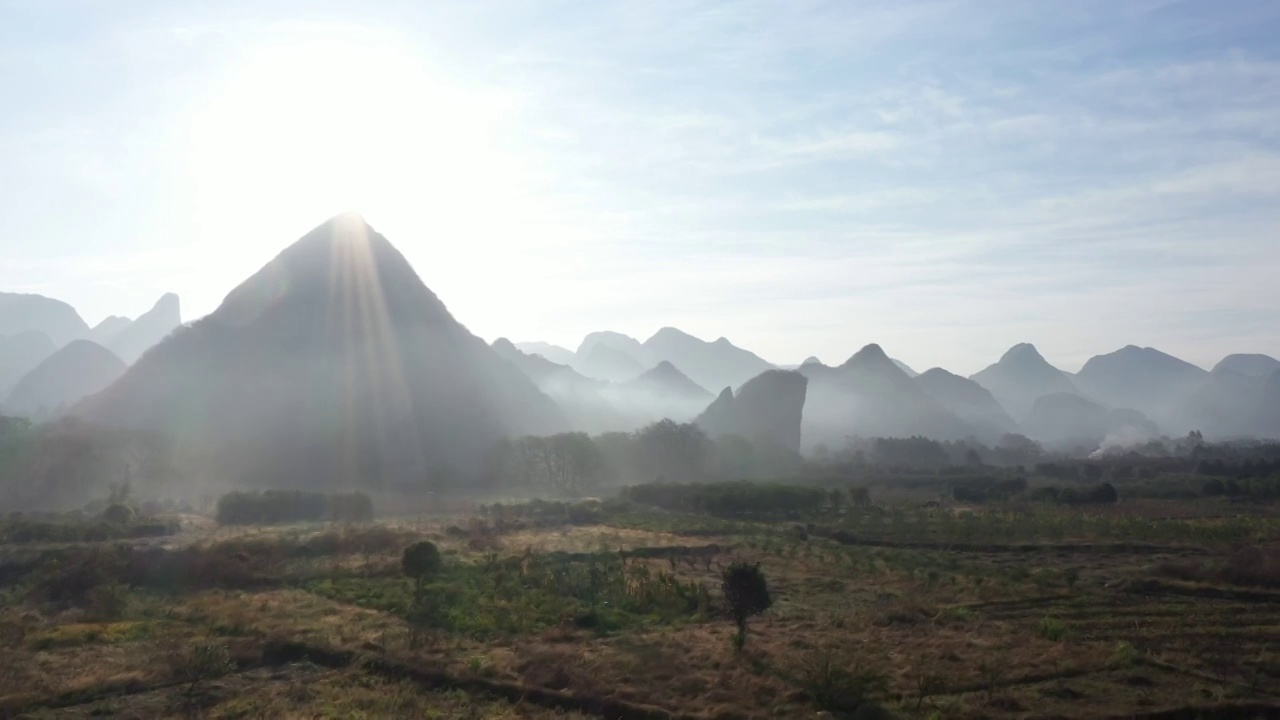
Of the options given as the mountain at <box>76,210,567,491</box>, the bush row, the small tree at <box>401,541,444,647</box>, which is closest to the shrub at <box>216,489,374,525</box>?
the bush row

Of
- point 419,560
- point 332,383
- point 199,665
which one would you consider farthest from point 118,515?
point 332,383

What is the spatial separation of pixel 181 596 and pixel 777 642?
56.3 feet

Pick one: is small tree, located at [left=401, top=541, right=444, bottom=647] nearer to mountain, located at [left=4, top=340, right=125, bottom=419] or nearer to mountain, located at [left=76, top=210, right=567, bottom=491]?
mountain, located at [left=76, top=210, right=567, bottom=491]

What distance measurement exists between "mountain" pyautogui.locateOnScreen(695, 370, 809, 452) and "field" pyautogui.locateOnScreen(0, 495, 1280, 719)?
108 m

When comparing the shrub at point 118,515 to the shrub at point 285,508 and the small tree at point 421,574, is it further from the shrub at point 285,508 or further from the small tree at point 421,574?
the small tree at point 421,574

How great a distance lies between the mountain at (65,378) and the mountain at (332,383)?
97.3m

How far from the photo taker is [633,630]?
68.0 ft

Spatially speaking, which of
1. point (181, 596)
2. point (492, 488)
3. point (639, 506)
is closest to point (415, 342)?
point (492, 488)

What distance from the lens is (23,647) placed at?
18.9 meters

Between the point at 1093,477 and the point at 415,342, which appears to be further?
the point at 415,342

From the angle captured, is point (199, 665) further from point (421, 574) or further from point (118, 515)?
point (118, 515)

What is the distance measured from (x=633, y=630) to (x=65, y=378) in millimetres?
209151

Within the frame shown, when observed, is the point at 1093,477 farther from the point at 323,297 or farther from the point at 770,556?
the point at 323,297

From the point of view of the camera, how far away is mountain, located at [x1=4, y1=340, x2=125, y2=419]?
7215 inches
